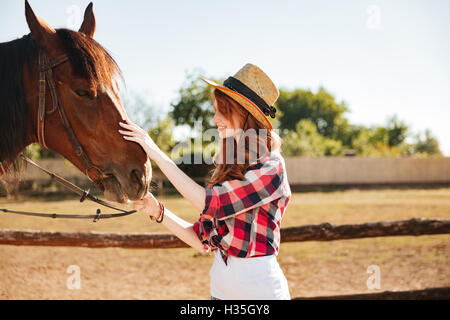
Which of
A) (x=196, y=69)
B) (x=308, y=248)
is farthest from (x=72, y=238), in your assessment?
(x=196, y=69)

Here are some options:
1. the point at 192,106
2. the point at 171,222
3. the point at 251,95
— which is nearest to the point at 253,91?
the point at 251,95

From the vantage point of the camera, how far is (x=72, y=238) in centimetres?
444

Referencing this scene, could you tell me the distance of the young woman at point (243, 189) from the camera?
167 centimetres

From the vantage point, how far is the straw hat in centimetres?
176

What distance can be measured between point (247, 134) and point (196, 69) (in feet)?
118

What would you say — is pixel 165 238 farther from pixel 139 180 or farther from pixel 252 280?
pixel 252 280

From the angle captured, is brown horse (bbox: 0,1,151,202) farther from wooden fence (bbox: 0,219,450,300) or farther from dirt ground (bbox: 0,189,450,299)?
dirt ground (bbox: 0,189,450,299)

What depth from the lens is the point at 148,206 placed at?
6.43ft

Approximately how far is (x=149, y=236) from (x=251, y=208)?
3008mm

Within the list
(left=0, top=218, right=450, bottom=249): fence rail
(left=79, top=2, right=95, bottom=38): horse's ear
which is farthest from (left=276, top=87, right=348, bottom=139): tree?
(left=79, top=2, right=95, bottom=38): horse's ear

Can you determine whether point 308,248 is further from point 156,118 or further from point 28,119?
point 156,118

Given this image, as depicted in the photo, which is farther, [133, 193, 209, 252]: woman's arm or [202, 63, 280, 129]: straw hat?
[133, 193, 209, 252]: woman's arm

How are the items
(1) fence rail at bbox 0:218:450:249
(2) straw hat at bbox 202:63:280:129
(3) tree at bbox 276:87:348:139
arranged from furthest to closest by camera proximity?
1. (3) tree at bbox 276:87:348:139
2. (1) fence rail at bbox 0:218:450:249
3. (2) straw hat at bbox 202:63:280:129

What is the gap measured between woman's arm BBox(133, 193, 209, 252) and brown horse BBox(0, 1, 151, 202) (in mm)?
110
